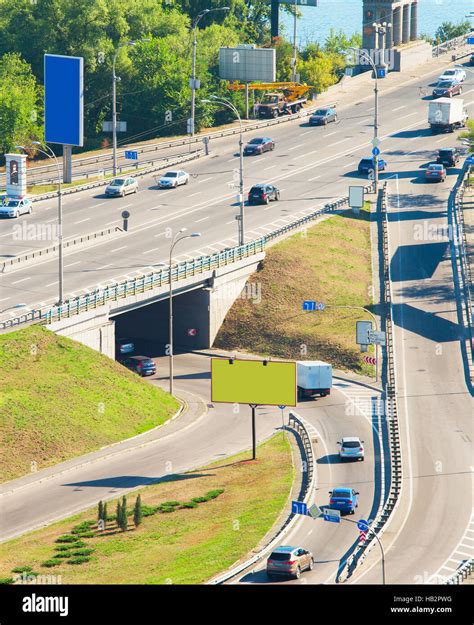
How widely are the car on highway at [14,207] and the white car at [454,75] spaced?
5857 centimetres

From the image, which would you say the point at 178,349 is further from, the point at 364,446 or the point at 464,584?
the point at 464,584

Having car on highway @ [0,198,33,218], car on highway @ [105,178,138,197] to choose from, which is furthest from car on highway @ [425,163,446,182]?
car on highway @ [0,198,33,218]

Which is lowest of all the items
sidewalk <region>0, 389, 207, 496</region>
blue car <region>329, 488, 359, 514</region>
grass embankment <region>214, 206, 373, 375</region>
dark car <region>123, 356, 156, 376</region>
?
sidewalk <region>0, 389, 207, 496</region>

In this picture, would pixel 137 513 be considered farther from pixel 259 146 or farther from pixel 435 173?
pixel 259 146

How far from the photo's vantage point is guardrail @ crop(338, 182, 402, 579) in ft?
209

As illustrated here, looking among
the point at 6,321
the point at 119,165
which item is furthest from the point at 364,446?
the point at 119,165

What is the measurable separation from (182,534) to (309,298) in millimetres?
40940

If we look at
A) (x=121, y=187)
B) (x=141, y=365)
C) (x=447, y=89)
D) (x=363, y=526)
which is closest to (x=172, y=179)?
(x=121, y=187)

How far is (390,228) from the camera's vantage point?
393ft

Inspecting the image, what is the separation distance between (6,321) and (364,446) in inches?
960

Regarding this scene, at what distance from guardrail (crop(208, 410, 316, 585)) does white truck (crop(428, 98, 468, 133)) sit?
55.8 metres

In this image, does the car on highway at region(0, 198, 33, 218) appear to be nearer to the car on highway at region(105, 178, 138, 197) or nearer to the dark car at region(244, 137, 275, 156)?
the car on highway at region(105, 178, 138, 197)

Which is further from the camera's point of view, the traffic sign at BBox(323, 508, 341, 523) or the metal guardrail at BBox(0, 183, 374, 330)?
the metal guardrail at BBox(0, 183, 374, 330)
